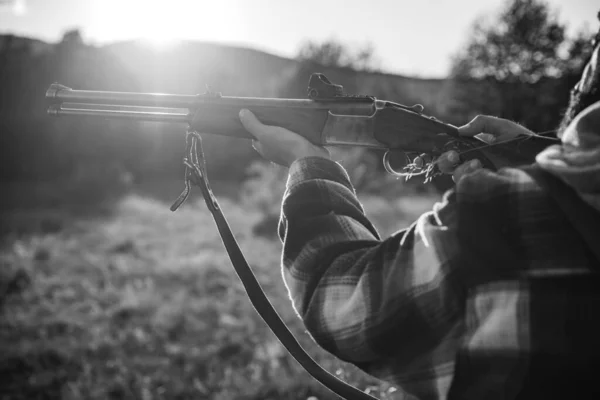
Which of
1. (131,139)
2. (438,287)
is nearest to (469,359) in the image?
(438,287)

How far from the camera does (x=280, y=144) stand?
221cm

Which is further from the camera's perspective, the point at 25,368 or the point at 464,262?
the point at 25,368

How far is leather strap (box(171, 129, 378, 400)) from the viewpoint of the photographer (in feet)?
6.21

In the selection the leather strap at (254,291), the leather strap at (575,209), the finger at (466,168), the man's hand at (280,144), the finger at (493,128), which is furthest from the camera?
the finger at (493,128)

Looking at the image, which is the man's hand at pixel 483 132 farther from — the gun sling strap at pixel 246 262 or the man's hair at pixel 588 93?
the gun sling strap at pixel 246 262

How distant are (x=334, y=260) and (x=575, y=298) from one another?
2.24ft

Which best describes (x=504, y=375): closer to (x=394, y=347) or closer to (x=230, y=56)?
(x=394, y=347)

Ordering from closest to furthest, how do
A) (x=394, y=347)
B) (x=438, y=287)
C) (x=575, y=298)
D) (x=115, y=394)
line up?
(x=575, y=298) < (x=438, y=287) < (x=394, y=347) < (x=115, y=394)

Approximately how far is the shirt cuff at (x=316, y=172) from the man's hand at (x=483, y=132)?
824 millimetres

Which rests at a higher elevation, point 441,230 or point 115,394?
point 441,230

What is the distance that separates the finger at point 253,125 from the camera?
236cm

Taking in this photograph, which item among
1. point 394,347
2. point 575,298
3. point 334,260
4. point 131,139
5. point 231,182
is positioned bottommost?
point 231,182

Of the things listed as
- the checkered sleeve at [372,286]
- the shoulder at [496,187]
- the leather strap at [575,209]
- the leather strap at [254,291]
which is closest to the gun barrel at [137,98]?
the leather strap at [254,291]

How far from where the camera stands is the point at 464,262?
1.26 meters
